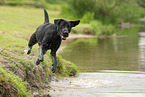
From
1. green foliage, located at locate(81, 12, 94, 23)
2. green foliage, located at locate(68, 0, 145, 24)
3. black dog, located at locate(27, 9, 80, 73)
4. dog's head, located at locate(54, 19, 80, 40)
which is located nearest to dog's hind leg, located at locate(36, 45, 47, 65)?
black dog, located at locate(27, 9, 80, 73)

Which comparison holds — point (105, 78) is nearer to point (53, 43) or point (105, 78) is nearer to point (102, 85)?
point (102, 85)

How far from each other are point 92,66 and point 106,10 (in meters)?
38.2

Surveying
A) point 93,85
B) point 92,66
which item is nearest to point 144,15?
point 92,66

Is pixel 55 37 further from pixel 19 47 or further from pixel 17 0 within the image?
pixel 17 0

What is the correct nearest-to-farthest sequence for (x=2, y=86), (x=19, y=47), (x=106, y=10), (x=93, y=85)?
(x=2, y=86) → (x=93, y=85) → (x=19, y=47) → (x=106, y=10)

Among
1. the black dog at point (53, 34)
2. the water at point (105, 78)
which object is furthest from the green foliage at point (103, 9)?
the black dog at point (53, 34)

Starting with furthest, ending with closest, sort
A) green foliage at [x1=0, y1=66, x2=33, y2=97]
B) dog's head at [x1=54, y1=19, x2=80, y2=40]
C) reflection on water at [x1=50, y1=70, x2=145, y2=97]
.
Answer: reflection on water at [x1=50, y1=70, x2=145, y2=97] < green foliage at [x1=0, y1=66, x2=33, y2=97] < dog's head at [x1=54, y1=19, x2=80, y2=40]

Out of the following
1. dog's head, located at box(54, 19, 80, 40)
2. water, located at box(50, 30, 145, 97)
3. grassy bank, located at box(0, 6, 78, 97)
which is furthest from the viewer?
water, located at box(50, 30, 145, 97)

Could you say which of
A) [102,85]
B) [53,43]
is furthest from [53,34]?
[102,85]

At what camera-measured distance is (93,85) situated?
14188mm

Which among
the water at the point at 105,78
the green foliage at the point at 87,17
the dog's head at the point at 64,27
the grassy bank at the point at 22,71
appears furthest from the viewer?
the green foliage at the point at 87,17

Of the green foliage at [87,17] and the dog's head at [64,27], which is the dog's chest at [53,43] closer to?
the dog's head at [64,27]

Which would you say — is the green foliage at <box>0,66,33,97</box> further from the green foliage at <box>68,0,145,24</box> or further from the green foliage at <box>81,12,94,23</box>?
the green foliage at <box>68,0,145,24</box>

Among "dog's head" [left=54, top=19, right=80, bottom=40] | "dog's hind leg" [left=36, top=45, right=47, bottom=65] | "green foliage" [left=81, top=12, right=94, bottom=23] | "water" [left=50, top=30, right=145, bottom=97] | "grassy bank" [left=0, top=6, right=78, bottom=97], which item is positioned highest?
"dog's head" [left=54, top=19, right=80, bottom=40]
